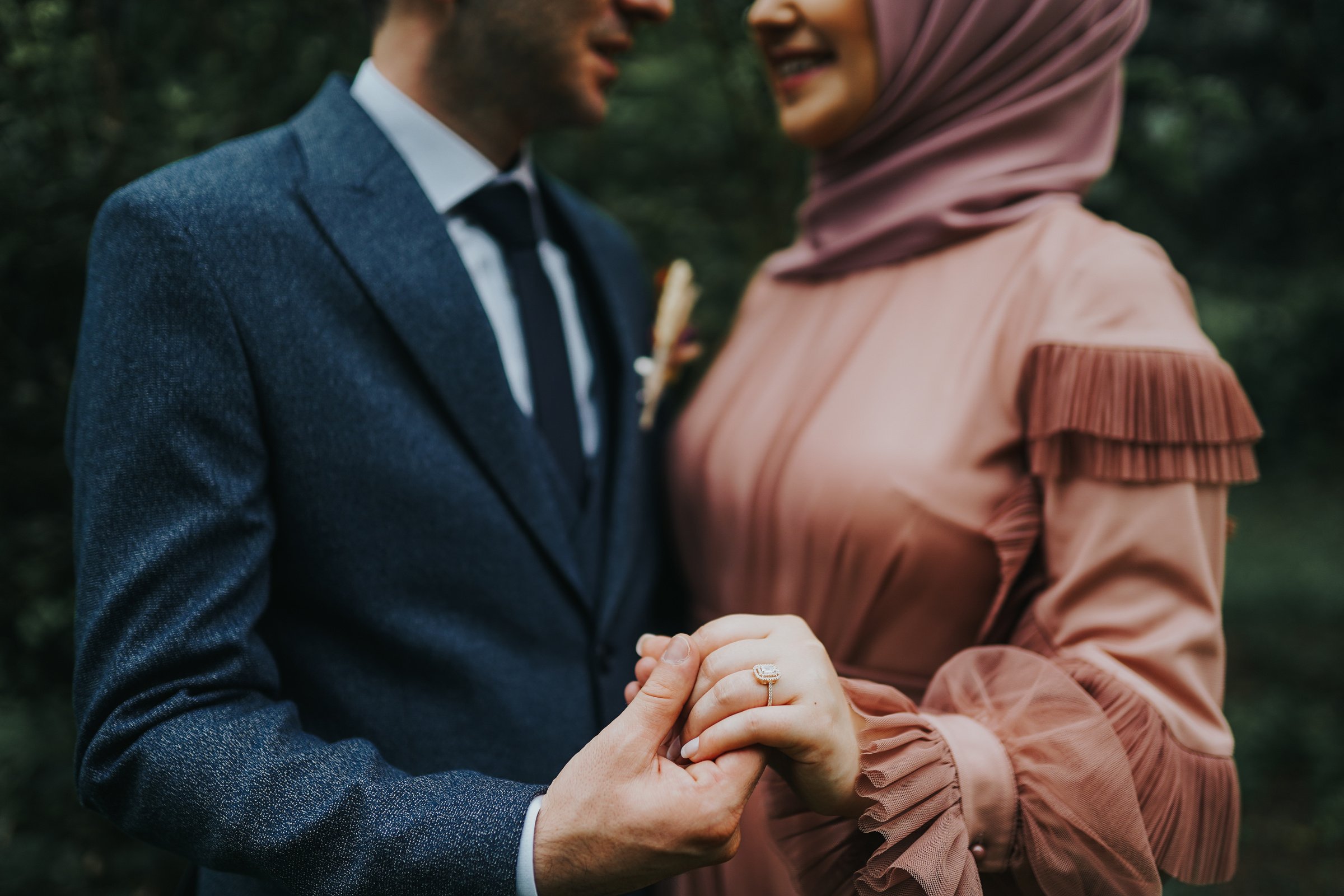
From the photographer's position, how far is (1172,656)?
1463mm

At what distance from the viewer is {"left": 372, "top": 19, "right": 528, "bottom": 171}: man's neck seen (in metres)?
1.85

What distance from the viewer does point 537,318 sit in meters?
1.89

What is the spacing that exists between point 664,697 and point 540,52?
1254 millimetres

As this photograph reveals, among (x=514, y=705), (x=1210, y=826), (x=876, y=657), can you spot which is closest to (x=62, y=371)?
(x=514, y=705)

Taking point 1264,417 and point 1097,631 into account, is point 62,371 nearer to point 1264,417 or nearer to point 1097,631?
point 1097,631

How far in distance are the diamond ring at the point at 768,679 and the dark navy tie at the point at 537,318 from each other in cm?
66

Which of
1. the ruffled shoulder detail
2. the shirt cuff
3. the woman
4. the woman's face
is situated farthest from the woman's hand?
the woman's face

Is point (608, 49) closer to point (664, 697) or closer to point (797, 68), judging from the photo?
point (797, 68)

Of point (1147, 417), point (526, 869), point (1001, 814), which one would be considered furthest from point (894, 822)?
point (1147, 417)

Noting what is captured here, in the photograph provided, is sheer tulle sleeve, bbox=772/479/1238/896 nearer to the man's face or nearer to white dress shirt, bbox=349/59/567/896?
white dress shirt, bbox=349/59/567/896

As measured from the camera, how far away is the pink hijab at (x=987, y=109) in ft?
5.91

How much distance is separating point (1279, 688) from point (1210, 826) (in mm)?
4803

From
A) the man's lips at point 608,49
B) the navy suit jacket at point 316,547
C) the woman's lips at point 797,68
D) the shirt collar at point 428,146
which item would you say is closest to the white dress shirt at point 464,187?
the shirt collar at point 428,146

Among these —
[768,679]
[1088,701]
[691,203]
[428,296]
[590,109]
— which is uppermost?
Answer: [590,109]
